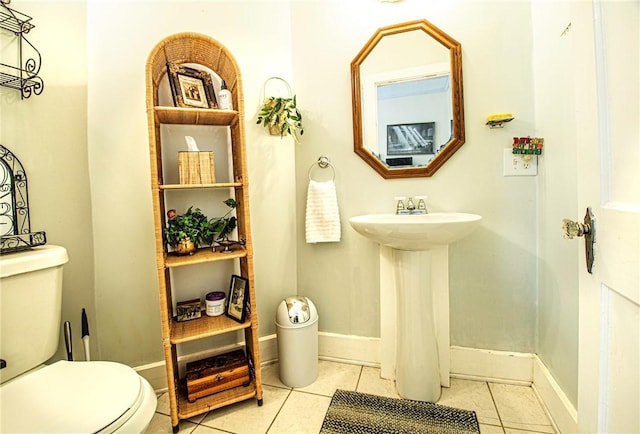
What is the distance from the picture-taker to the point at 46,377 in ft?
3.12

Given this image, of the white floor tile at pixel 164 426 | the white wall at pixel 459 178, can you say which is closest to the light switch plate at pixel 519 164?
the white wall at pixel 459 178

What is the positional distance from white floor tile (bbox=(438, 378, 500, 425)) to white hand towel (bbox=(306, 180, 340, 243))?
97 cm

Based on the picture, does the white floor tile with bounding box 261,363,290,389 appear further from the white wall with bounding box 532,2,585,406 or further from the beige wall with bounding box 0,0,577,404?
the white wall with bounding box 532,2,585,406

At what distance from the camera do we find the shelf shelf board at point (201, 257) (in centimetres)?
127

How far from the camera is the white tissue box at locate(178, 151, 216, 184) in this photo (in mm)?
1345

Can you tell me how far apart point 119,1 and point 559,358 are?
2.61 m

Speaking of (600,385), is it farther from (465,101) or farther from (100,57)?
(100,57)

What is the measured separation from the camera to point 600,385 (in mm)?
618

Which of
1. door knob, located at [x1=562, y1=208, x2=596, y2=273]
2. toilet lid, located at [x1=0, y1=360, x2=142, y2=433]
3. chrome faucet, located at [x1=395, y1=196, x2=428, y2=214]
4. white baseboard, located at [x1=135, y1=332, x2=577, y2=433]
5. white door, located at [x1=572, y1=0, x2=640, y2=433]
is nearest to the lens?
white door, located at [x1=572, y1=0, x2=640, y2=433]

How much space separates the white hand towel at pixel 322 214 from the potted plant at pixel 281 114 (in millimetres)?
331

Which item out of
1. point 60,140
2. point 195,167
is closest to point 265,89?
point 195,167

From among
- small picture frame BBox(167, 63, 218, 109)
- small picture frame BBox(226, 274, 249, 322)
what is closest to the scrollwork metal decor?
small picture frame BBox(167, 63, 218, 109)

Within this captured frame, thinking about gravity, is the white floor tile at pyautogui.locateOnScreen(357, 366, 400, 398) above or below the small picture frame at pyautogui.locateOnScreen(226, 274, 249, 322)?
below

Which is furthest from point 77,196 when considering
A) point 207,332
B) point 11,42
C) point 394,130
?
point 394,130
